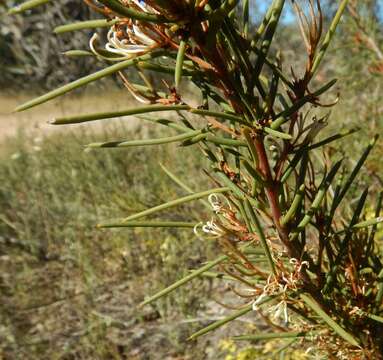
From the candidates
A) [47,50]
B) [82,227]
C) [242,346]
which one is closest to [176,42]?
[242,346]

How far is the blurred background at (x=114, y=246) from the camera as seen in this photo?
195cm

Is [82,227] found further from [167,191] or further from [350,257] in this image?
[350,257]

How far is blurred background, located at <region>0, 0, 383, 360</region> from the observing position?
1.95m

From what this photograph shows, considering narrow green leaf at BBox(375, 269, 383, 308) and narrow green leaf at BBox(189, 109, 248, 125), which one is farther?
narrow green leaf at BBox(375, 269, 383, 308)

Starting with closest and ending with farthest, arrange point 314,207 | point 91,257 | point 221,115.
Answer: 1. point 221,115
2. point 314,207
3. point 91,257

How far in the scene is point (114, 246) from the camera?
2648mm

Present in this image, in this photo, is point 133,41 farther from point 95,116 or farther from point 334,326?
point 334,326

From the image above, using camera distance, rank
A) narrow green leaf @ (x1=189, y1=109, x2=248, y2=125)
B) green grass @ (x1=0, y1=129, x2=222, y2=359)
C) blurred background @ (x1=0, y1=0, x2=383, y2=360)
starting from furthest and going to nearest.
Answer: green grass @ (x1=0, y1=129, x2=222, y2=359) → blurred background @ (x1=0, y1=0, x2=383, y2=360) → narrow green leaf @ (x1=189, y1=109, x2=248, y2=125)

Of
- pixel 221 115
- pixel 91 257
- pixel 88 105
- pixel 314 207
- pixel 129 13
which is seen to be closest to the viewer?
pixel 129 13

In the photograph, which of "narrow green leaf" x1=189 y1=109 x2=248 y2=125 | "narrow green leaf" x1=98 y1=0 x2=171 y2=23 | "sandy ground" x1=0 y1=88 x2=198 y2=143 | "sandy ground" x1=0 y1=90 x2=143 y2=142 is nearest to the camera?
"narrow green leaf" x1=98 y1=0 x2=171 y2=23

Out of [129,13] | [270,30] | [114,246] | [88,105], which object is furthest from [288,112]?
[88,105]

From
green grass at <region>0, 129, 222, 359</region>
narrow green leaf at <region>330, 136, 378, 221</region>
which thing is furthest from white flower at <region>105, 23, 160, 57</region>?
green grass at <region>0, 129, 222, 359</region>

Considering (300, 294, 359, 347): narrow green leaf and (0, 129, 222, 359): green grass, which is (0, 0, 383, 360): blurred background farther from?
(300, 294, 359, 347): narrow green leaf

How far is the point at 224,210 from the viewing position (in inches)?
22.8
